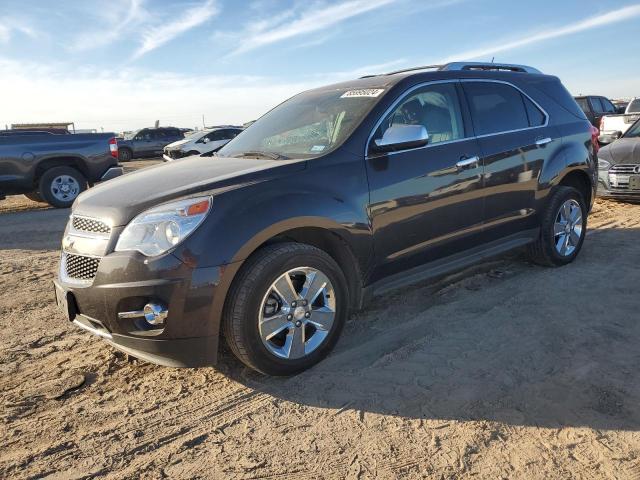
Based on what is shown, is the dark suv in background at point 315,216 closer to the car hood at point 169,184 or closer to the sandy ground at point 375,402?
the car hood at point 169,184

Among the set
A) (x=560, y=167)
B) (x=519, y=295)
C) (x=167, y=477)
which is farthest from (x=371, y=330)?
(x=560, y=167)

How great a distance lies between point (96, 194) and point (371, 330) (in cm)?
210

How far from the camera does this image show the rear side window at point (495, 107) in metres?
4.18

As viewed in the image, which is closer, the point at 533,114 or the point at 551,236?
the point at 533,114

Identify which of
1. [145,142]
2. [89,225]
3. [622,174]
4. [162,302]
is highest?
[145,142]

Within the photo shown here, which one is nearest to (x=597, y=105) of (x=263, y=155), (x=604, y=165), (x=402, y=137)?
(x=604, y=165)

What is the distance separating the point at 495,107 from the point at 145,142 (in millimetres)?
24055

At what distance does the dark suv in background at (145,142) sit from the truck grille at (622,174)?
22.0m

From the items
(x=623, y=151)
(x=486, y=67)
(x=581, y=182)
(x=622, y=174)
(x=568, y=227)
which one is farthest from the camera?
(x=623, y=151)

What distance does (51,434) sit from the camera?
2.60 meters

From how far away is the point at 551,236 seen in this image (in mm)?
4809

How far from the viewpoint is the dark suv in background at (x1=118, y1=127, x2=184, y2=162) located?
81.9 feet

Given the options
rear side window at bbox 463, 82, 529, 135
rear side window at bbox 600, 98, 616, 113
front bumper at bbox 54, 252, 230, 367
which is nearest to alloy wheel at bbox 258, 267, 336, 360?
front bumper at bbox 54, 252, 230, 367

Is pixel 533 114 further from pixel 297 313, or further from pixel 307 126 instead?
pixel 297 313
